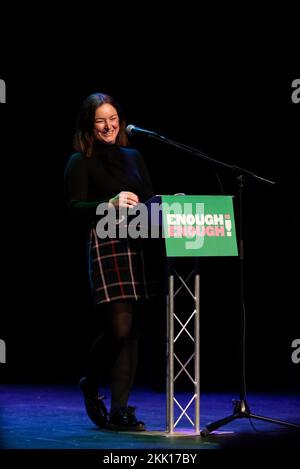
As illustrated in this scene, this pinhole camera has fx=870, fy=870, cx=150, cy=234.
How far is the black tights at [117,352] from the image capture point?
3896 millimetres

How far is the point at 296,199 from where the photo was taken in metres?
6.31

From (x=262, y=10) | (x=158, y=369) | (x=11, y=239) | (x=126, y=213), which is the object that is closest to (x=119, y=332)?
(x=126, y=213)

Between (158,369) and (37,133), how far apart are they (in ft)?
6.28

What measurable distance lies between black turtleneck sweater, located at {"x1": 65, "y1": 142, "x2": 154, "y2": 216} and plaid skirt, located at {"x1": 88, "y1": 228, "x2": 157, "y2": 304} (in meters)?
0.16

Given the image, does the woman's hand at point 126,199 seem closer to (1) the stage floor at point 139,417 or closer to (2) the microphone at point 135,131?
(2) the microphone at point 135,131

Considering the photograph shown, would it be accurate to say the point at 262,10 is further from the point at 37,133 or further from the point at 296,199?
the point at 37,133

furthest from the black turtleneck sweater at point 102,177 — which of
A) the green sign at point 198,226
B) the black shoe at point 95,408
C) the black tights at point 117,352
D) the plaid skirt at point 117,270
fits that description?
the black shoe at point 95,408

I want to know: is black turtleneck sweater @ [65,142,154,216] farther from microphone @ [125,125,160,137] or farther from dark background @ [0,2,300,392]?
dark background @ [0,2,300,392]

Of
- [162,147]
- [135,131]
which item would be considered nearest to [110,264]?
[135,131]

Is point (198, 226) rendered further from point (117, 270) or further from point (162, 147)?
point (162, 147)

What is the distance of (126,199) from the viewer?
3.68 metres

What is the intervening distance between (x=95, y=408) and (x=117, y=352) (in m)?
0.29

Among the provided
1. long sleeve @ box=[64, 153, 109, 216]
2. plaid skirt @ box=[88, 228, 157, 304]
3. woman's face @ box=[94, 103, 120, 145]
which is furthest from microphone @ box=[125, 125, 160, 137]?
plaid skirt @ box=[88, 228, 157, 304]

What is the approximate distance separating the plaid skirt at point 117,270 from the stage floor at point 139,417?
0.61m
